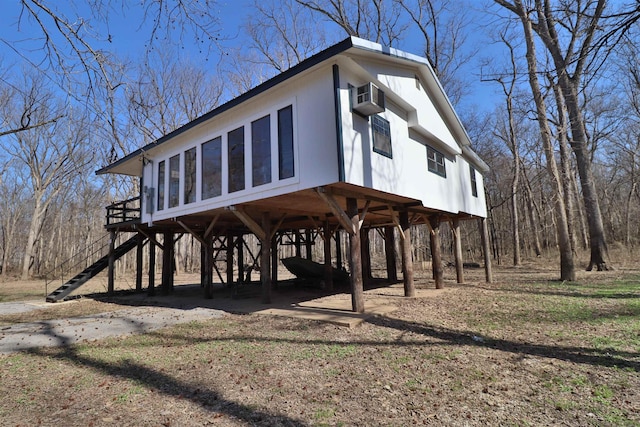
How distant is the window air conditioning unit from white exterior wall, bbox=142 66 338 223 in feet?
2.09

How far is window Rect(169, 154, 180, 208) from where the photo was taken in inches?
443

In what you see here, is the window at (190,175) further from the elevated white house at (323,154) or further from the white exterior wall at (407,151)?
the white exterior wall at (407,151)

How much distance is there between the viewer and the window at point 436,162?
36.2 feet

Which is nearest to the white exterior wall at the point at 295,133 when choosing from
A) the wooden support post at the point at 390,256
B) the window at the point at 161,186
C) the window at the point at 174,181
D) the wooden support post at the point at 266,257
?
the window at the point at 174,181

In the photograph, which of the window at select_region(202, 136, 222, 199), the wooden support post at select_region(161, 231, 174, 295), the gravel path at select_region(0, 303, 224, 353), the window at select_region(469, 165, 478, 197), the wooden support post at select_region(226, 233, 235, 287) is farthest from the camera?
the window at select_region(469, 165, 478, 197)

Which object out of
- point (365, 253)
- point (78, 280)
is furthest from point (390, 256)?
point (78, 280)

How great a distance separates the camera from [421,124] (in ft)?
33.2

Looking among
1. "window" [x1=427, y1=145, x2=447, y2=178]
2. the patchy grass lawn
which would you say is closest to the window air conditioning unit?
"window" [x1=427, y1=145, x2=447, y2=178]

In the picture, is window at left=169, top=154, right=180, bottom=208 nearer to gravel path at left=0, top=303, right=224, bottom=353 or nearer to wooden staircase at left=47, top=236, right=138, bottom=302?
gravel path at left=0, top=303, right=224, bottom=353

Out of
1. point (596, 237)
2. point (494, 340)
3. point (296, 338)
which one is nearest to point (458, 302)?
point (494, 340)

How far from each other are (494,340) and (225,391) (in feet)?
14.3

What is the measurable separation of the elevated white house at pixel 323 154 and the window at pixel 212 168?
1.2 inches

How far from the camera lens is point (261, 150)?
8555mm

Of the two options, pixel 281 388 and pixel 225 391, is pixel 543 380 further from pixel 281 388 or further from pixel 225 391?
pixel 225 391
